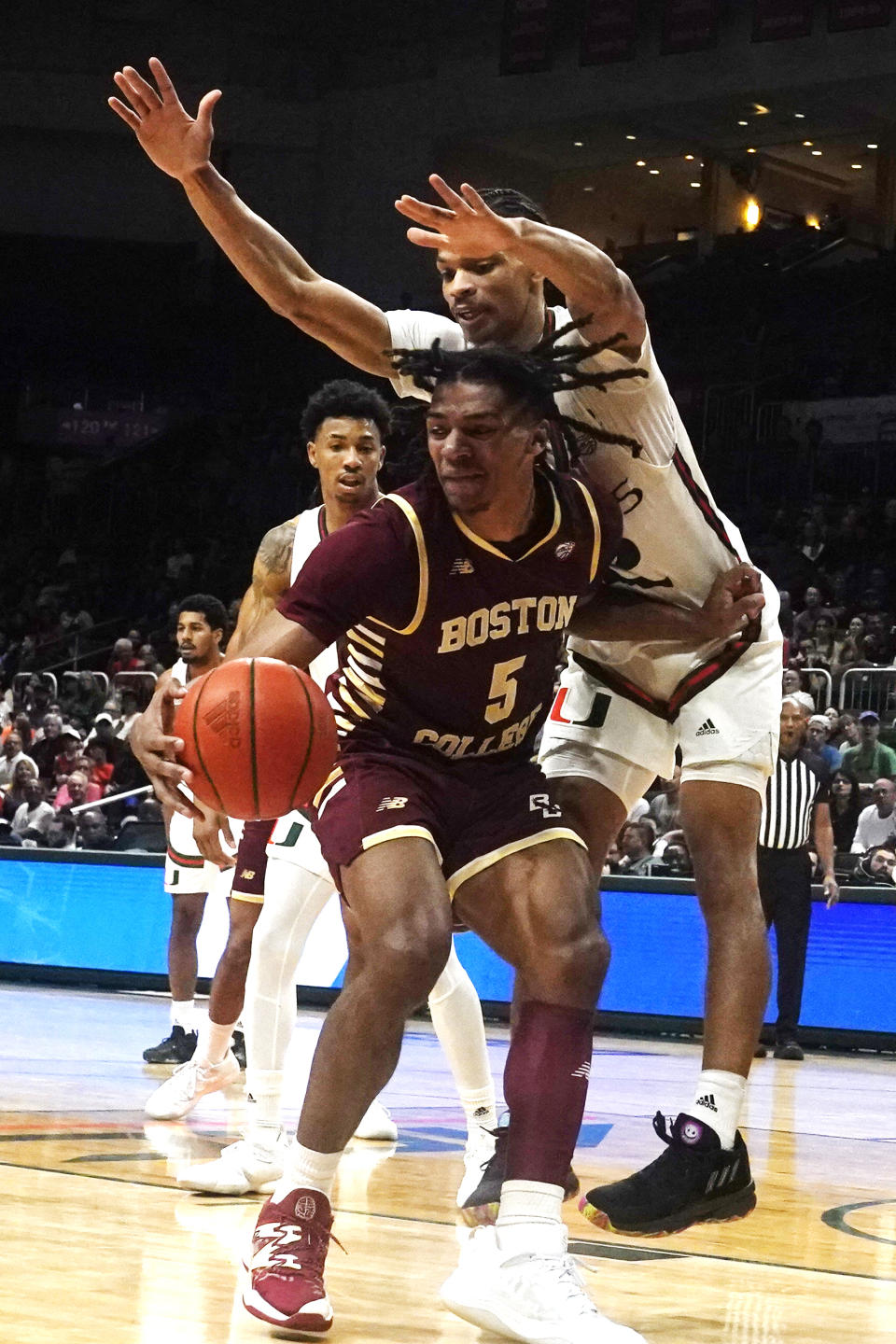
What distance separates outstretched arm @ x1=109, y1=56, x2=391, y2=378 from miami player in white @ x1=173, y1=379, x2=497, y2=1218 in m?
0.83

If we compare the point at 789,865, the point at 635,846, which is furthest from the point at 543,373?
the point at 635,846

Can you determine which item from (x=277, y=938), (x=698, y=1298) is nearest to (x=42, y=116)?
(x=277, y=938)

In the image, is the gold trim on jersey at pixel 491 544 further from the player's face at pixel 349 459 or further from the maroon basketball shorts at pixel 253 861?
the maroon basketball shorts at pixel 253 861

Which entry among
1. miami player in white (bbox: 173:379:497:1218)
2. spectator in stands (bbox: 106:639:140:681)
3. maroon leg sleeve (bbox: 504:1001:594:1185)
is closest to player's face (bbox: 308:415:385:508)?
miami player in white (bbox: 173:379:497:1218)

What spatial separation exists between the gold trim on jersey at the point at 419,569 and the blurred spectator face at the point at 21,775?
39.3ft

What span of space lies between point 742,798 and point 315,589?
131 centimetres

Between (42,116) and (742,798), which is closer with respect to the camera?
(742,798)

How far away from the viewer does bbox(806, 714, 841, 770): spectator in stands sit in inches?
518

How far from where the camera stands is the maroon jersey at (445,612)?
349 cm

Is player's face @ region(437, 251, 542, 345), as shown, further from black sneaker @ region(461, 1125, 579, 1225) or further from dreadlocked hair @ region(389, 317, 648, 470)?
black sneaker @ region(461, 1125, 579, 1225)

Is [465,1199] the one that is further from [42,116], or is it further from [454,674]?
[42,116]

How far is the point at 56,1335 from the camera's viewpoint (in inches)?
117

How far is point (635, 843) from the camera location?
12.1 meters

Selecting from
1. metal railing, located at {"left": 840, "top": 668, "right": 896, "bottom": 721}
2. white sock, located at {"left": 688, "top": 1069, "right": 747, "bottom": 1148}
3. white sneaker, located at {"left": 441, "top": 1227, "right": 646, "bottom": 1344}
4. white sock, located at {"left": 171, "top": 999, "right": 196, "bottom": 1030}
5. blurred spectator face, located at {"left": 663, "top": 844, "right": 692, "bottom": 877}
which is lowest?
white sock, located at {"left": 171, "top": 999, "right": 196, "bottom": 1030}
